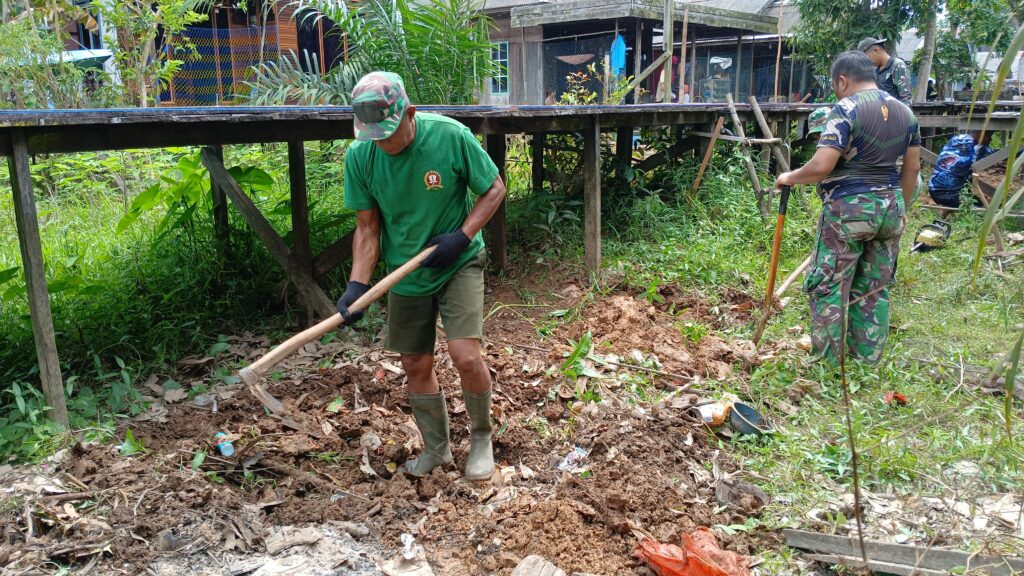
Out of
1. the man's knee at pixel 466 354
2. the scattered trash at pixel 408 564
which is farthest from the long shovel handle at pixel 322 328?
the scattered trash at pixel 408 564

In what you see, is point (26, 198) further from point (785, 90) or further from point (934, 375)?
point (785, 90)

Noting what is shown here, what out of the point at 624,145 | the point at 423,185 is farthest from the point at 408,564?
the point at 624,145

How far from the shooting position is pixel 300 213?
227 inches

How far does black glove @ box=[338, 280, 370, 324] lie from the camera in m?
3.50

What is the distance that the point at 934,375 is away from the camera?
5008 millimetres

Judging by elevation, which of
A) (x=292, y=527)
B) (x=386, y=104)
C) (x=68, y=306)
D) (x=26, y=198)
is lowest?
(x=292, y=527)

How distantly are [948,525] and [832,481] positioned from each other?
1.82 feet

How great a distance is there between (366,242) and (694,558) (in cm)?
199

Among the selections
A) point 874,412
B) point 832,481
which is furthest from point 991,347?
point 832,481

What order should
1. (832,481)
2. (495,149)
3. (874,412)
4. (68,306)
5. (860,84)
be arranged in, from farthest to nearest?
1. (495,149)
2. (68,306)
3. (860,84)
4. (874,412)
5. (832,481)

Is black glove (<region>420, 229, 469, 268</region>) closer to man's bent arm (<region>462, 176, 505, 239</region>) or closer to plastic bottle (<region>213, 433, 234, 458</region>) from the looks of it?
man's bent arm (<region>462, 176, 505, 239</region>)

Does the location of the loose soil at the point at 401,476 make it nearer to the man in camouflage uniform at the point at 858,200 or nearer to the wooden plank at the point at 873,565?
the wooden plank at the point at 873,565

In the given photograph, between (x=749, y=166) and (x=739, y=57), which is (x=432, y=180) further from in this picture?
(x=739, y=57)

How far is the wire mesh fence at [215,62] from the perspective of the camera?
1324cm
